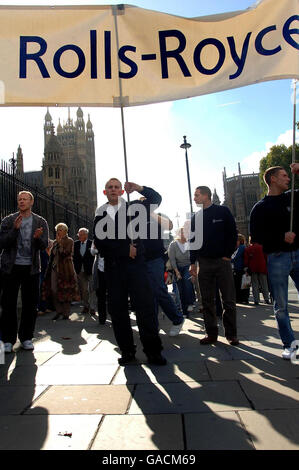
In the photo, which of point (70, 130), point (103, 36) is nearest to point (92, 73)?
point (103, 36)

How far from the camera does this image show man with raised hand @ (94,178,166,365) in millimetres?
3932

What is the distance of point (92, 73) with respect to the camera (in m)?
4.09

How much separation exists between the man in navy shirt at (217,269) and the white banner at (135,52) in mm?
1644

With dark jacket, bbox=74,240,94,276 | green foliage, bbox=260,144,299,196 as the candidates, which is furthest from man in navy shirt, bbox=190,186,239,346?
green foliage, bbox=260,144,299,196

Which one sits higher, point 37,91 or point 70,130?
point 70,130

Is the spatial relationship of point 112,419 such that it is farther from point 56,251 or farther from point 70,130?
point 70,130

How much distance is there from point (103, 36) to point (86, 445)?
12.7ft

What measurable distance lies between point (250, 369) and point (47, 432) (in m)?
2.06

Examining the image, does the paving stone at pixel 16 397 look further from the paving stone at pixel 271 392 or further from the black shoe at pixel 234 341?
the black shoe at pixel 234 341

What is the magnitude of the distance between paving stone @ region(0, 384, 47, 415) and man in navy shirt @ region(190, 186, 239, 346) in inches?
92.0

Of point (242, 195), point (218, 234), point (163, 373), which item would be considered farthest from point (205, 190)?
point (242, 195)

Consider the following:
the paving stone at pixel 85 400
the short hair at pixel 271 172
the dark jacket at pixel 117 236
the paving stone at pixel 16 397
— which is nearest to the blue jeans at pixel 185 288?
the dark jacket at pixel 117 236

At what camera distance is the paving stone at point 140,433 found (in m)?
2.09

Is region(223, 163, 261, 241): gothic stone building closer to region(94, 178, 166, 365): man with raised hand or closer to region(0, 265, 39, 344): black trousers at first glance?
region(0, 265, 39, 344): black trousers
